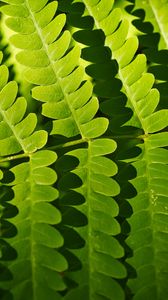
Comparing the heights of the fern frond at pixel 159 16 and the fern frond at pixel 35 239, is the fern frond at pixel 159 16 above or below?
above

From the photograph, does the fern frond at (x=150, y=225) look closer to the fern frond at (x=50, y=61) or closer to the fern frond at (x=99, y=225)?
the fern frond at (x=99, y=225)

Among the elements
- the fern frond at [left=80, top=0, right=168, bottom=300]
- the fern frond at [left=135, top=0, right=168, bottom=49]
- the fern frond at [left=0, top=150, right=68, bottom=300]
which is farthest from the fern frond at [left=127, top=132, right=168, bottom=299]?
the fern frond at [left=135, top=0, right=168, bottom=49]

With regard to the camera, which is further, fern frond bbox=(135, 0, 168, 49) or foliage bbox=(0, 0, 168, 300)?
fern frond bbox=(135, 0, 168, 49)

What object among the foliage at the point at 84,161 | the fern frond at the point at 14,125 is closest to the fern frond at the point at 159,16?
the foliage at the point at 84,161

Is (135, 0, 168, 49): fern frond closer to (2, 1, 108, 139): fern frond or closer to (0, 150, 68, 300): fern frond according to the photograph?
(2, 1, 108, 139): fern frond

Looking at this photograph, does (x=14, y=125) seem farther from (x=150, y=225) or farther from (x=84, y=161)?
(x=150, y=225)

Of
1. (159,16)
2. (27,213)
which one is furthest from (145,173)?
(159,16)

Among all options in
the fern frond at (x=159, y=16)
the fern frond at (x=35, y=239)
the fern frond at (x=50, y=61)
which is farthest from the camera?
the fern frond at (x=159, y=16)

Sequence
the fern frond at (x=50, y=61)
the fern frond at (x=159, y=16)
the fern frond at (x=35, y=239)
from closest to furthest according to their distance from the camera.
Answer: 1. the fern frond at (x=35, y=239)
2. the fern frond at (x=50, y=61)
3. the fern frond at (x=159, y=16)
